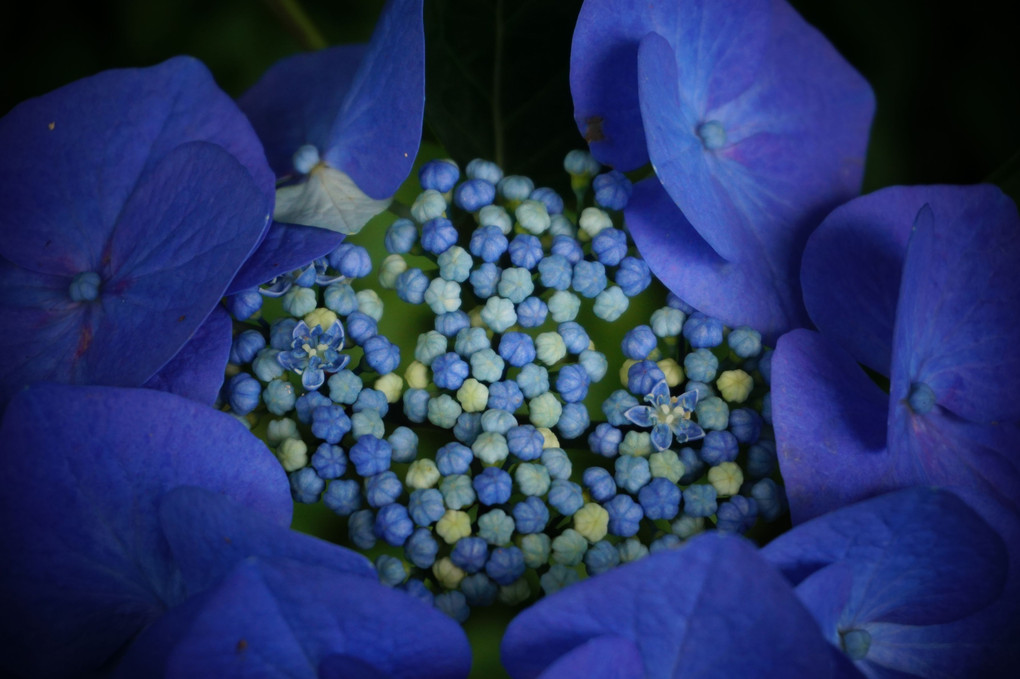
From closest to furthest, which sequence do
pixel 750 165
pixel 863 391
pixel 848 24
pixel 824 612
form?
pixel 824 612, pixel 863 391, pixel 750 165, pixel 848 24

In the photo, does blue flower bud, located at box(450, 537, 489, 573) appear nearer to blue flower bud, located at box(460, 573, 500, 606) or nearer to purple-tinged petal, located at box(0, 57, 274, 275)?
blue flower bud, located at box(460, 573, 500, 606)

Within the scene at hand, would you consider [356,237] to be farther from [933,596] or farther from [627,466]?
[933,596]

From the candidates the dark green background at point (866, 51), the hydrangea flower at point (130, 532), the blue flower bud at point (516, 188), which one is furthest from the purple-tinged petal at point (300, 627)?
the dark green background at point (866, 51)

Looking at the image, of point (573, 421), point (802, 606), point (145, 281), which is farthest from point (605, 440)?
point (145, 281)

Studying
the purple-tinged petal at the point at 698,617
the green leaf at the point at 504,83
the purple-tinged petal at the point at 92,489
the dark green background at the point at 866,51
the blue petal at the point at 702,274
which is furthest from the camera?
the dark green background at the point at 866,51

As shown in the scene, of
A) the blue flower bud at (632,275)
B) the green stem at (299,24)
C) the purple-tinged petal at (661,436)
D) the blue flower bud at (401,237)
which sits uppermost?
the green stem at (299,24)

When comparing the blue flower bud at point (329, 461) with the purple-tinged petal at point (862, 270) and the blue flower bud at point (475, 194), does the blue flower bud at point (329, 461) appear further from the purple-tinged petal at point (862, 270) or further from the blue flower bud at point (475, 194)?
the purple-tinged petal at point (862, 270)

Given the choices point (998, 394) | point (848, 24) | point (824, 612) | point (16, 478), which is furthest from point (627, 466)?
point (848, 24)
